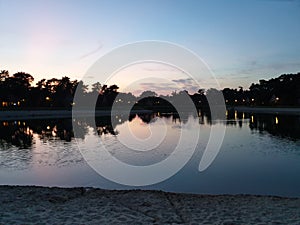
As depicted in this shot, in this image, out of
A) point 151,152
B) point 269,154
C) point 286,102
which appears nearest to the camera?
point 269,154

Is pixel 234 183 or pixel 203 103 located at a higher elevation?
pixel 203 103

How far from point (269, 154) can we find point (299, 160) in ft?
7.59

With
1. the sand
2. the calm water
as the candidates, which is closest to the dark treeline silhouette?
the calm water

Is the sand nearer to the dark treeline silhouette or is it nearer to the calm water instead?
the calm water

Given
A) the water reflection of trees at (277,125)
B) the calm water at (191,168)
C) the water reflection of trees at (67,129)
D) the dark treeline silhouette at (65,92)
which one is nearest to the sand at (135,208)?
the calm water at (191,168)

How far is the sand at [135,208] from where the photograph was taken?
7.29 meters

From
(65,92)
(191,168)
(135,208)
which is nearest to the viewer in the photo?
(135,208)

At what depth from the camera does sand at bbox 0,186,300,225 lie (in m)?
7.29

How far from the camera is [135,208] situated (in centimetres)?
841

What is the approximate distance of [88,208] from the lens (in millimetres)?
8312

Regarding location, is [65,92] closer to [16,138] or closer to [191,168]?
[16,138]

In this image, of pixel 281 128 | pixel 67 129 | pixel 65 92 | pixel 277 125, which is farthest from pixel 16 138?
pixel 65 92

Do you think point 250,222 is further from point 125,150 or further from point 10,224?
point 125,150

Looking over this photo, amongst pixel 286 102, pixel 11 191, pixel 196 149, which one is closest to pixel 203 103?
pixel 286 102
